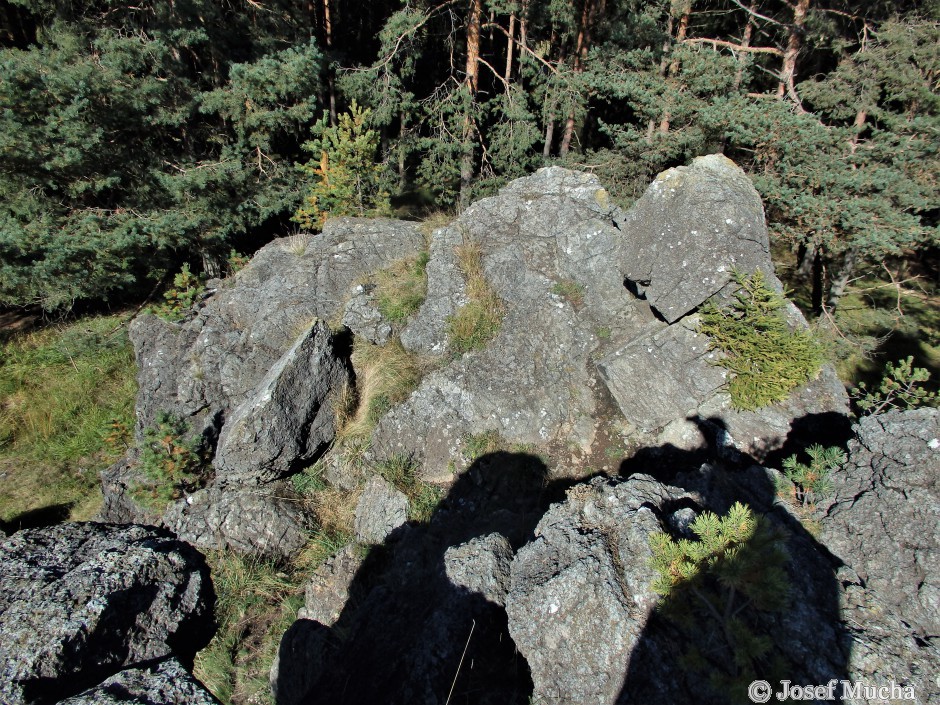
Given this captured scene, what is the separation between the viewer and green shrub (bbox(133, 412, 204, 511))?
6.79 metres

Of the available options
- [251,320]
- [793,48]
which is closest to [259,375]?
[251,320]

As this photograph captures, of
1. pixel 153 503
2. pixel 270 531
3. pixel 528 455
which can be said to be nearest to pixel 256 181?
pixel 153 503

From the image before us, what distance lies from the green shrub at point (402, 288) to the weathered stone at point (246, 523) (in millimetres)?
3299

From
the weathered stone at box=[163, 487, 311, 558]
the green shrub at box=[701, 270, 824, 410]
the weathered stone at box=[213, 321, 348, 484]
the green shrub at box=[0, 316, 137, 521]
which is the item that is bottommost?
the green shrub at box=[0, 316, 137, 521]

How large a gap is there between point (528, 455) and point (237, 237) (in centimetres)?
1023

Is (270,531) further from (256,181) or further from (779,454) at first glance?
(256,181)

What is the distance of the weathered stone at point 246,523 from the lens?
6207 mm

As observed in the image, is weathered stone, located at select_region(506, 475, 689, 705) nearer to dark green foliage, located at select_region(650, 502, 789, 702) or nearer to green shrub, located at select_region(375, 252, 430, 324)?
dark green foliage, located at select_region(650, 502, 789, 702)

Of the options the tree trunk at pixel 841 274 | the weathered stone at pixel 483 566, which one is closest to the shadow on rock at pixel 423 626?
the weathered stone at pixel 483 566

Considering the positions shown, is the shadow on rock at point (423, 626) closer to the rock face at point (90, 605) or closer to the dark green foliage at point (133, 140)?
the rock face at point (90, 605)

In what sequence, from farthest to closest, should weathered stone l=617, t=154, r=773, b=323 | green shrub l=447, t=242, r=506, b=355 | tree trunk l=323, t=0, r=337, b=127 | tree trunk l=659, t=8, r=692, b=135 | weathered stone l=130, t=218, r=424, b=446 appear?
tree trunk l=323, t=0, r=337, b=127, tree trunk l=659, t=8, r=692, b=135, weathered stone l=130, t=218, r=424, b=446, green shrub l=447, t=242, r=506, b=355, weathered stone l=617, t=154, r=773, b=323

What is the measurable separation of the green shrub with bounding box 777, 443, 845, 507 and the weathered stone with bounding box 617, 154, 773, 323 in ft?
8.88

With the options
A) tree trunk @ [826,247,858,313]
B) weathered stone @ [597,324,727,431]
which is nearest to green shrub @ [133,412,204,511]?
weathered stone @ [597,324,727,431]

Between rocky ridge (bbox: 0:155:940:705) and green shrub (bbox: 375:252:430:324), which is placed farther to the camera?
green shrub (bbox: 375:252:430:324)
